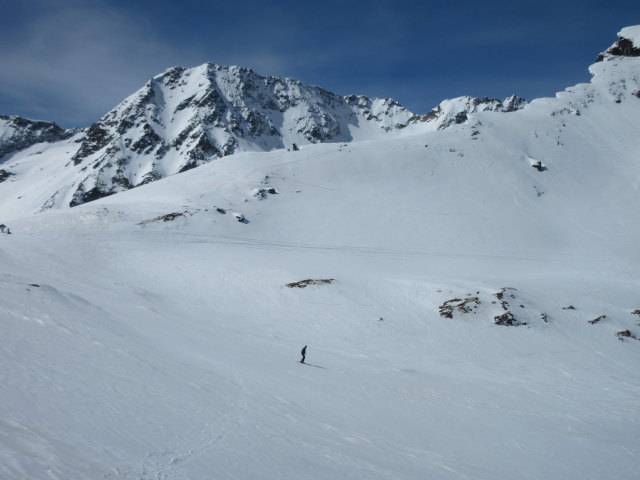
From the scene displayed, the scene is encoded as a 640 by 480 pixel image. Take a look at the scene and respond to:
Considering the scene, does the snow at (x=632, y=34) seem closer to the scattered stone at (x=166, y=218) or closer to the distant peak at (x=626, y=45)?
the distant peak at (x=626, y=45)

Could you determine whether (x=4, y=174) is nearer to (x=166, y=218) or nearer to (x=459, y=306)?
(x=166, y=218)

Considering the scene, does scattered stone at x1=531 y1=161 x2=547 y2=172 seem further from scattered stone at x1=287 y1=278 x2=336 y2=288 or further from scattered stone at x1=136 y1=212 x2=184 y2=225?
scattered stone at x1=136 y1=212 x2=184 y2=225

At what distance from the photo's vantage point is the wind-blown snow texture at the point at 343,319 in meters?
8.60

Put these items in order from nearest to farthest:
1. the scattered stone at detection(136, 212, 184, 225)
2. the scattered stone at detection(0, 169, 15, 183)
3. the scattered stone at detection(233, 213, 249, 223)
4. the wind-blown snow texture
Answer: the wind-blown snow texture
the scattered stone at detection(136, 212, 184, 225)
the scattered stone at detection(233, 213, 249, 223)
the scattered stone at detection(0, 169, 15, 183)

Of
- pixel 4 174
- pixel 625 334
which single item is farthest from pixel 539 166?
pixel 4 174

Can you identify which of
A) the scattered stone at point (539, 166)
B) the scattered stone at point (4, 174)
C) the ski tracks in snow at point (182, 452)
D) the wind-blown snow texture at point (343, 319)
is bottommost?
the ski tracks in snow at point (182, 452)

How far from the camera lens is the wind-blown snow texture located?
28.2ft

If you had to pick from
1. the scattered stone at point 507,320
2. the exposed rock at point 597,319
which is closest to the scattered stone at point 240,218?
the scattered stone at point 507,320

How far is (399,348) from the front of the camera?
25344 millimetres

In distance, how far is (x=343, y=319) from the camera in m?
29.3

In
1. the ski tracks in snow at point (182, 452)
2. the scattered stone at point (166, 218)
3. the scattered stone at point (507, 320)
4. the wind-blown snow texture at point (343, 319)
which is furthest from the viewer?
the scattered stone at point (166, 218)

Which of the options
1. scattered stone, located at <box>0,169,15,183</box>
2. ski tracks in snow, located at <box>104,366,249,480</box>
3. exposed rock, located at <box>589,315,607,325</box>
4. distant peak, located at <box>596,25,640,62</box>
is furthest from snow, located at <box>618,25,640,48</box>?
scattered stone, located at <box>0,169,15,183</box>

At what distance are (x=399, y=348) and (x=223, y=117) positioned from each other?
186069mm

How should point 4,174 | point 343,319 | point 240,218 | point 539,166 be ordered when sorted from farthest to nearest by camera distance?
point 4,174 < point 539,166 < point 240,218 < point 343,319
